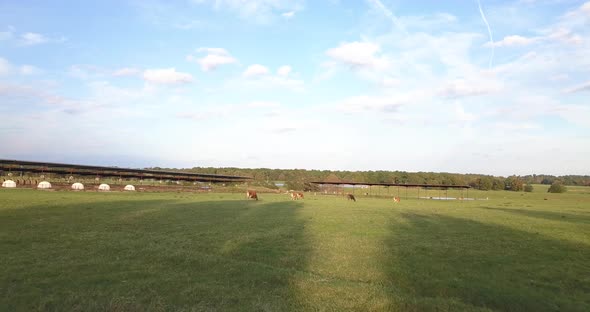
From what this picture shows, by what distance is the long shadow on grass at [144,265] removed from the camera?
6.53m

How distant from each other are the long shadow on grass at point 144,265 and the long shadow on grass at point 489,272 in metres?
2.62

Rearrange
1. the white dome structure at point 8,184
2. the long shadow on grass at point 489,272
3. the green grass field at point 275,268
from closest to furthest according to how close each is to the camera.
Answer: the green grass field at point 275,268
the long shadow on grass at point 489,272
the white dome structure at point 8,184

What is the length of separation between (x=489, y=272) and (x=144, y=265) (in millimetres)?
7970

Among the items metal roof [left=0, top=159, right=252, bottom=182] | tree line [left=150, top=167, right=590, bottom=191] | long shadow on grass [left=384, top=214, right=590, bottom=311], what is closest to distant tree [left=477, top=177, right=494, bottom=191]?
tree line [left=150, top=167, right=590, bottom=191]

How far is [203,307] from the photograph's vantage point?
20.6ft

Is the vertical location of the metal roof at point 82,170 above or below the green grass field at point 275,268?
above

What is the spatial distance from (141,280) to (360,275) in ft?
15.1

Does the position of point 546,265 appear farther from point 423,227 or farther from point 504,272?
point 423,227

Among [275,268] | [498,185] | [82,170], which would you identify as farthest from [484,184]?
[275,268]

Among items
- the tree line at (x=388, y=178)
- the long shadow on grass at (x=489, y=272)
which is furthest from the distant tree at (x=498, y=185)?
the long shadow on grass at (x=489, y=272)

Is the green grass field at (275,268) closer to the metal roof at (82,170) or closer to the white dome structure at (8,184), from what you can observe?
the white dome structure at (8,184)

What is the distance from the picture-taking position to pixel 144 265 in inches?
Result: 349

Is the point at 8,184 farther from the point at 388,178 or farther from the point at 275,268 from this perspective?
the point at 388,178

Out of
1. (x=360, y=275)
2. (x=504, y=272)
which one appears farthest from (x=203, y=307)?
(x=504, y=272)
